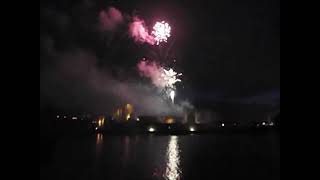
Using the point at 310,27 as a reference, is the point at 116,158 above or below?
below

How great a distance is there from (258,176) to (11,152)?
27.4 meters

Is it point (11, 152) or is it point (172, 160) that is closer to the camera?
point (11, 152)

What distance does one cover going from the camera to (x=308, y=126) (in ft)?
25.0

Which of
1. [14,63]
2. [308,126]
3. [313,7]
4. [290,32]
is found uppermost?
[313,7]

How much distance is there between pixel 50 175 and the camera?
2905cm

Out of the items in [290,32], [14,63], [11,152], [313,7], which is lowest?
[11,152]

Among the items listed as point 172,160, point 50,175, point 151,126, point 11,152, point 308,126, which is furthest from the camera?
point 151,126

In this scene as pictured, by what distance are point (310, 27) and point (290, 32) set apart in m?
0.49

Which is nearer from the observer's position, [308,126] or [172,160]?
[308,126]

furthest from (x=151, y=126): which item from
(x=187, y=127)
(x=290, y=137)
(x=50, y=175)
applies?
(x=290, y=137)

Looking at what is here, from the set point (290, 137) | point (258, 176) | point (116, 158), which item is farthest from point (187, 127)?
point (290, 137)

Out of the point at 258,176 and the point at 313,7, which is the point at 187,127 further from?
the point at 313,7

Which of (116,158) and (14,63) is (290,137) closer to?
(14,63)

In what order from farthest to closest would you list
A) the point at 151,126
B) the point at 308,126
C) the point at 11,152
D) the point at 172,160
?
1. the point at 151,126
2. the point at 172,160
3. the point at 308,126
4. the point at 11,152
